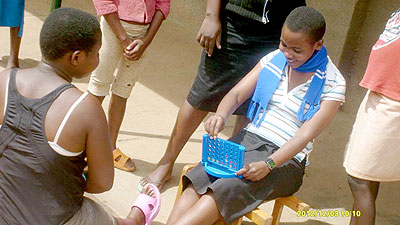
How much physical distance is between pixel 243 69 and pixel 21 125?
1.69m

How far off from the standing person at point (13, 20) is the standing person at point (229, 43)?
6.47 ft

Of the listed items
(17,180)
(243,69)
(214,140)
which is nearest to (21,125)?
(17,180)

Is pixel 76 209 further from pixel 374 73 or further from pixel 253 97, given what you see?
pixel 374 73

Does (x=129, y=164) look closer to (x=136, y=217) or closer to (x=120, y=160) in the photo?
(x=120, y=160)

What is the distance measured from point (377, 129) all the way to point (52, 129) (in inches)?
65.6

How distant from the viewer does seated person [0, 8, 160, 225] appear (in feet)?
8.13

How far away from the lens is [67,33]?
250 centimetres

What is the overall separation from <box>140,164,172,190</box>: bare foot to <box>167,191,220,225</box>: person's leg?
77 cm

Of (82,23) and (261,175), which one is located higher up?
(82,23)

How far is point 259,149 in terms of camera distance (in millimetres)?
3402

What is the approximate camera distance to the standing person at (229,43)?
3736 mm

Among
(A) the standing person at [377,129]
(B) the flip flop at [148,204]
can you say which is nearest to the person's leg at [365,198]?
(A) the standing person at [377,129]

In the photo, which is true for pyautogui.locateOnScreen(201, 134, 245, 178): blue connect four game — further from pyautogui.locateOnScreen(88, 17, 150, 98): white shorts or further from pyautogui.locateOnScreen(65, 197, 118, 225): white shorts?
pyautogui.locateOnScreen(88, 17, 150, 98): white shorts

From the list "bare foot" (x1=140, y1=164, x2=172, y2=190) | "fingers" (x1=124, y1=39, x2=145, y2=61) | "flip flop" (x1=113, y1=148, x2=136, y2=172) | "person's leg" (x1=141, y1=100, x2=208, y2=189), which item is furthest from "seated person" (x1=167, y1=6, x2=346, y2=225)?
"flip flop" (x1=113, y1=148, x2=136, y2=172)
